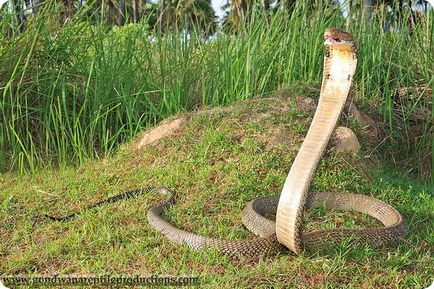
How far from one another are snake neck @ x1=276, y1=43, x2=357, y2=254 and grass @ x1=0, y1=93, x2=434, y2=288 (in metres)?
0.40

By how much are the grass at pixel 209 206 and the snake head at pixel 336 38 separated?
1308 millimetres

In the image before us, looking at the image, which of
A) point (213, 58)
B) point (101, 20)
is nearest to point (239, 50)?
point (213, 58)

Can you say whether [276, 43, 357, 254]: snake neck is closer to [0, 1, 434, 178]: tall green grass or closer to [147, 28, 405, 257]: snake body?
[147, 28, 405, 257]: snake body

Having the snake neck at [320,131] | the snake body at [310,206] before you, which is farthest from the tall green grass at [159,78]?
the snake neck at [320,131]

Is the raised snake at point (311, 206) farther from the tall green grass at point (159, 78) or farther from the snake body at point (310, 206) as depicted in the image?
the tall green grass at point (159, 78)

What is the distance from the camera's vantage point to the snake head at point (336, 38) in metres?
3.14

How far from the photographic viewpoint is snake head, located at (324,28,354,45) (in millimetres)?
3145

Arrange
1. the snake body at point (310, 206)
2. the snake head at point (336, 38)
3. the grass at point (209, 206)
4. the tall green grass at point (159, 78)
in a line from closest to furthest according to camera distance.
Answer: the snake head at point (336, 38) < the snake body at point (310, 206) < the grass at point (209, 206) < the tall green grass at point (159, 78)

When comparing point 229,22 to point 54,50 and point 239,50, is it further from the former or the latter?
point 54,50

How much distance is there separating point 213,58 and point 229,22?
3.31 ft

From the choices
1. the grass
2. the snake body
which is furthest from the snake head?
the grass

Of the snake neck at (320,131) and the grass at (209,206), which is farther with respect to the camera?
the grass at (209,206)

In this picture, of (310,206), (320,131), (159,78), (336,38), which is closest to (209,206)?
(310,206)

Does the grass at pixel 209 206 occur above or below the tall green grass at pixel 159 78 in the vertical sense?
below
